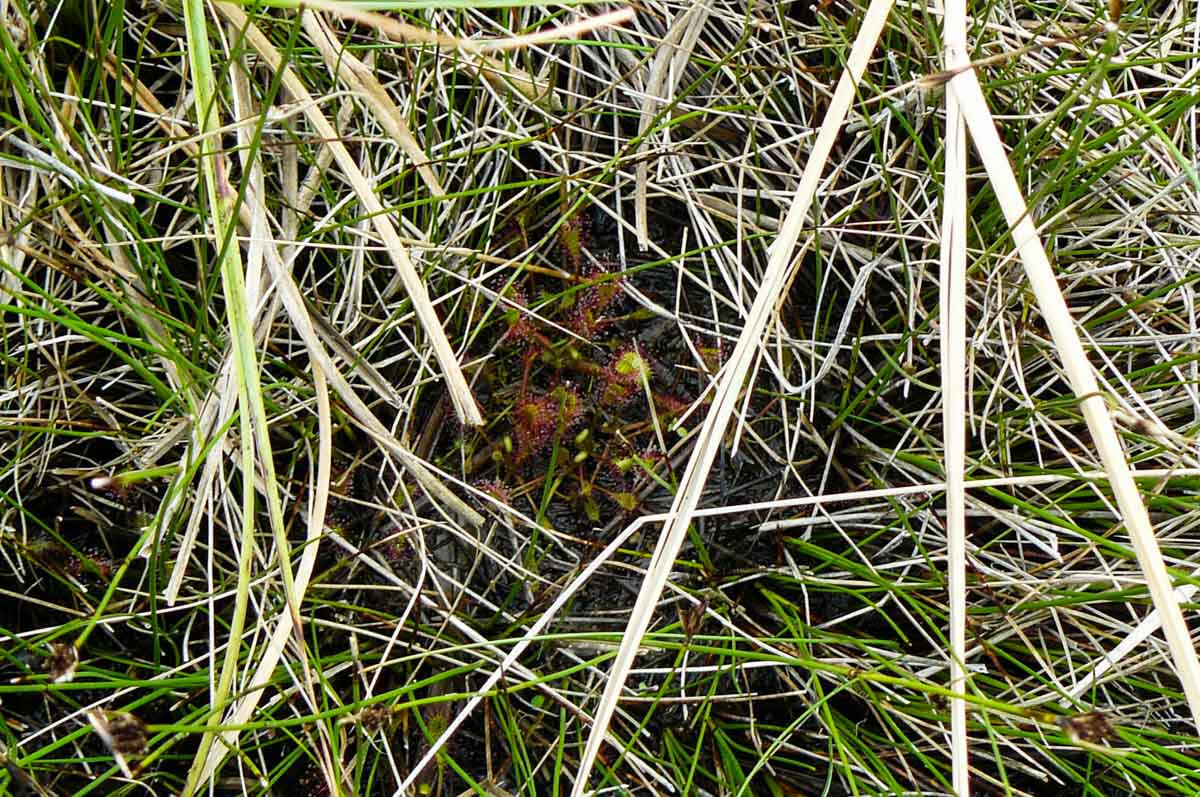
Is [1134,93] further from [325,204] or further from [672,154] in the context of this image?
[325,204]

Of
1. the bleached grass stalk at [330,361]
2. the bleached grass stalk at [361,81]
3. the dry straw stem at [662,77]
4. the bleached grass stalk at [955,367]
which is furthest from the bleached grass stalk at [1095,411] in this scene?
the bleached grass stalk at [330,361]

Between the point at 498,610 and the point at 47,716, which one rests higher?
the point at 498,610

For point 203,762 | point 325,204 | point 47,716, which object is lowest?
point 47,716

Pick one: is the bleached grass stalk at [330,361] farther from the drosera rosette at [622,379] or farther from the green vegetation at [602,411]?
the drosera rosette at [622,379]

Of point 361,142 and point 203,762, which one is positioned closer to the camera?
point 203,762

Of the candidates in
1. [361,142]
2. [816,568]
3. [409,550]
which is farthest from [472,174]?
[816,568]

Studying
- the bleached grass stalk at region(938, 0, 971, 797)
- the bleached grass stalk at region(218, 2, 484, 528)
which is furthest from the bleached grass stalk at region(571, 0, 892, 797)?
the bleached grass stalk at region(218, 2, 484, 528)
